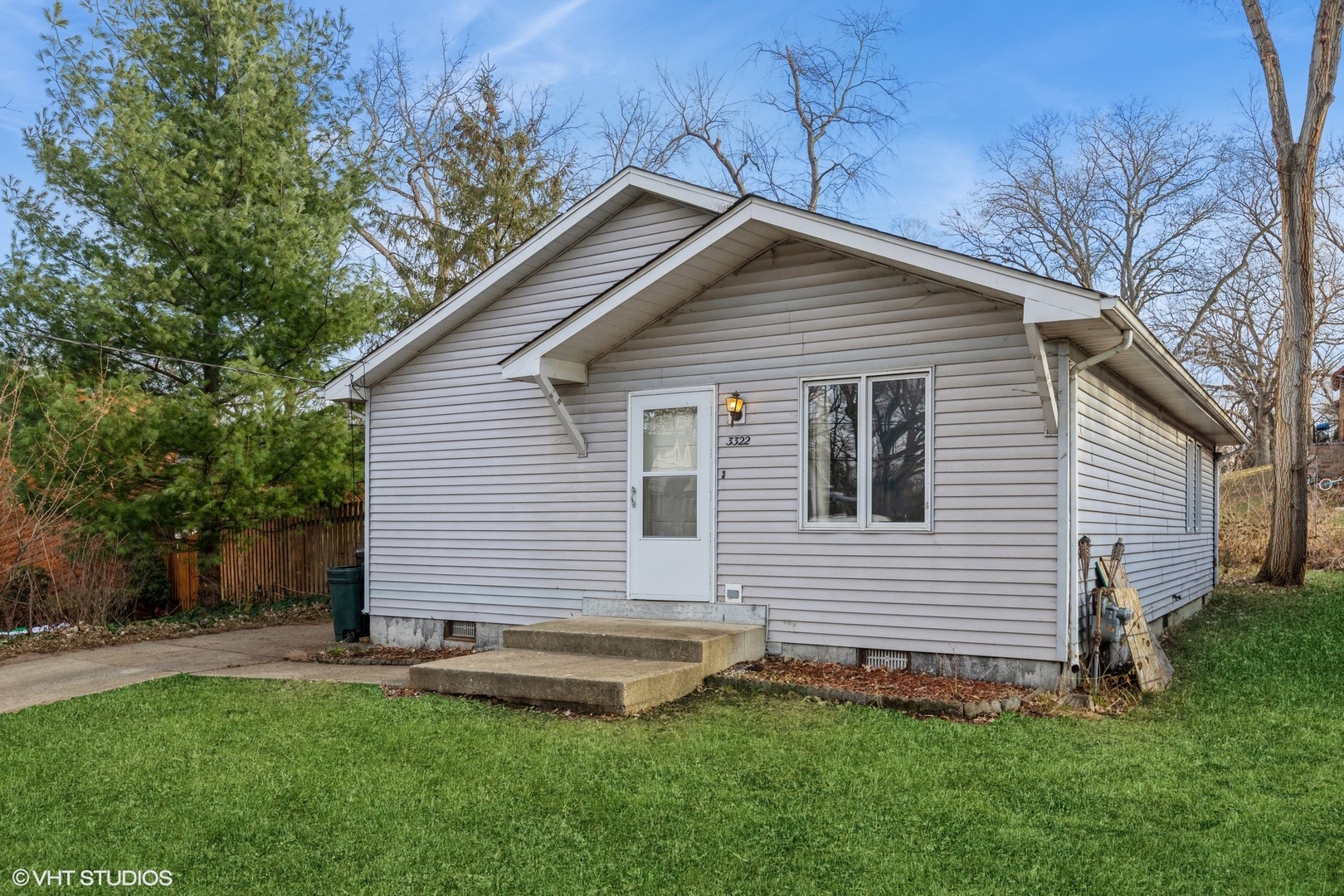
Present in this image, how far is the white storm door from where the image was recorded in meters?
8.43

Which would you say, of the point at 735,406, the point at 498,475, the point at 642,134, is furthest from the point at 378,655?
the point at 642,134

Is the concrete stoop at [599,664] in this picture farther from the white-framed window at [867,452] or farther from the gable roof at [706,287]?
the gable roof at [706,287]

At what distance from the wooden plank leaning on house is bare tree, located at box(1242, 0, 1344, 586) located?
29.5ft

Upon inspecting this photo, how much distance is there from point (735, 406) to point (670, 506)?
1.16 m

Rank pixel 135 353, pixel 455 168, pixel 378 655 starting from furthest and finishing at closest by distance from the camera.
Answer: pixel 455 168
pixel 135 353
pixel 378 655

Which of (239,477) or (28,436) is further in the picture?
(239,477)

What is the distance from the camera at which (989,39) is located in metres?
18.7

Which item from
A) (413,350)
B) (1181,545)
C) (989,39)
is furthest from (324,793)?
(989,39)

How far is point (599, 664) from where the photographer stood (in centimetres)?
720

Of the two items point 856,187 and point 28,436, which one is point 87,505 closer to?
point 28,436

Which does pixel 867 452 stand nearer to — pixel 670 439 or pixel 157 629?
pixel 670 439

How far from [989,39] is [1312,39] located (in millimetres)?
5735

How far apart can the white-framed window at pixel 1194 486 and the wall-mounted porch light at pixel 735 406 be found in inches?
316

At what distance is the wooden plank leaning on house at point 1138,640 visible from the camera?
7.22m
